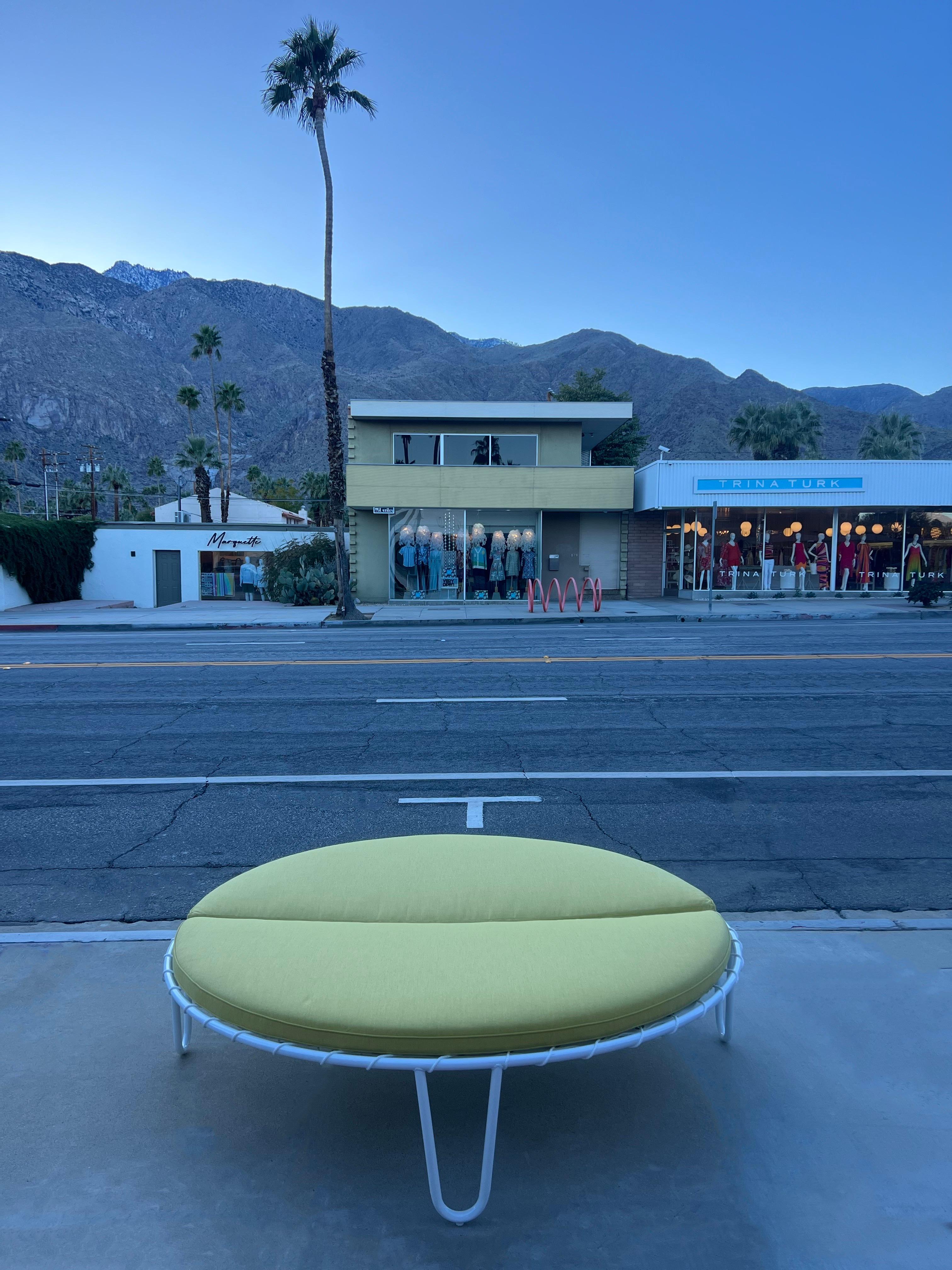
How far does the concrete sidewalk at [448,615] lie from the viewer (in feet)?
74.0

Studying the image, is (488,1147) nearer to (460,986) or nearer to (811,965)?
(460,986)

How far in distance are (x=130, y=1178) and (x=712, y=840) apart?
12.4 feet

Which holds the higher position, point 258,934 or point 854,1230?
point 258,934

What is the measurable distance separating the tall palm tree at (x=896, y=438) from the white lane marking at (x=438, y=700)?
61156 millimetres

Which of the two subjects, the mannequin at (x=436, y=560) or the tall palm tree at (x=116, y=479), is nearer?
the mannequin at (x=436, y=560)

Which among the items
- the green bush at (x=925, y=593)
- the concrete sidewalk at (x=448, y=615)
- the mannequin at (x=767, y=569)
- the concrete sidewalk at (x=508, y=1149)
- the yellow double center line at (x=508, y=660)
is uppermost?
the mannequin at (x=767, y=569)

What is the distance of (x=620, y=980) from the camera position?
2.43 metres

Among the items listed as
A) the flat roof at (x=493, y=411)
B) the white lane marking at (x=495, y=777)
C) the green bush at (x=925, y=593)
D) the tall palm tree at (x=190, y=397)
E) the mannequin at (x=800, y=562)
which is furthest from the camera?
the tall palm tree at (x=190, y=397)

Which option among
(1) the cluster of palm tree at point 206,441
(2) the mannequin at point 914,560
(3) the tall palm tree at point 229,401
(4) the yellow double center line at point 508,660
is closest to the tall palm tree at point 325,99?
(4) the yellow double center line at point 508,660

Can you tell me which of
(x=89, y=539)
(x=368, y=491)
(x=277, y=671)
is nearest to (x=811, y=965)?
(x=277, y=671)

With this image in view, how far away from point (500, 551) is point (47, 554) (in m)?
17.3

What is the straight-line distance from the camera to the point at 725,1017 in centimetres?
289

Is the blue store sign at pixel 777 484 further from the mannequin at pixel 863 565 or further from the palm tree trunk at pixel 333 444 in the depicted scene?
the palm tree trunk at pixel 333 444

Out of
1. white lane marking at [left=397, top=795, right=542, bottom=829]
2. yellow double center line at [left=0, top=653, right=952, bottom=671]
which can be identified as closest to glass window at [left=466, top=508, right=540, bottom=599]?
yellow double center line at [left=0, top=653, right=952, bottom=671]
